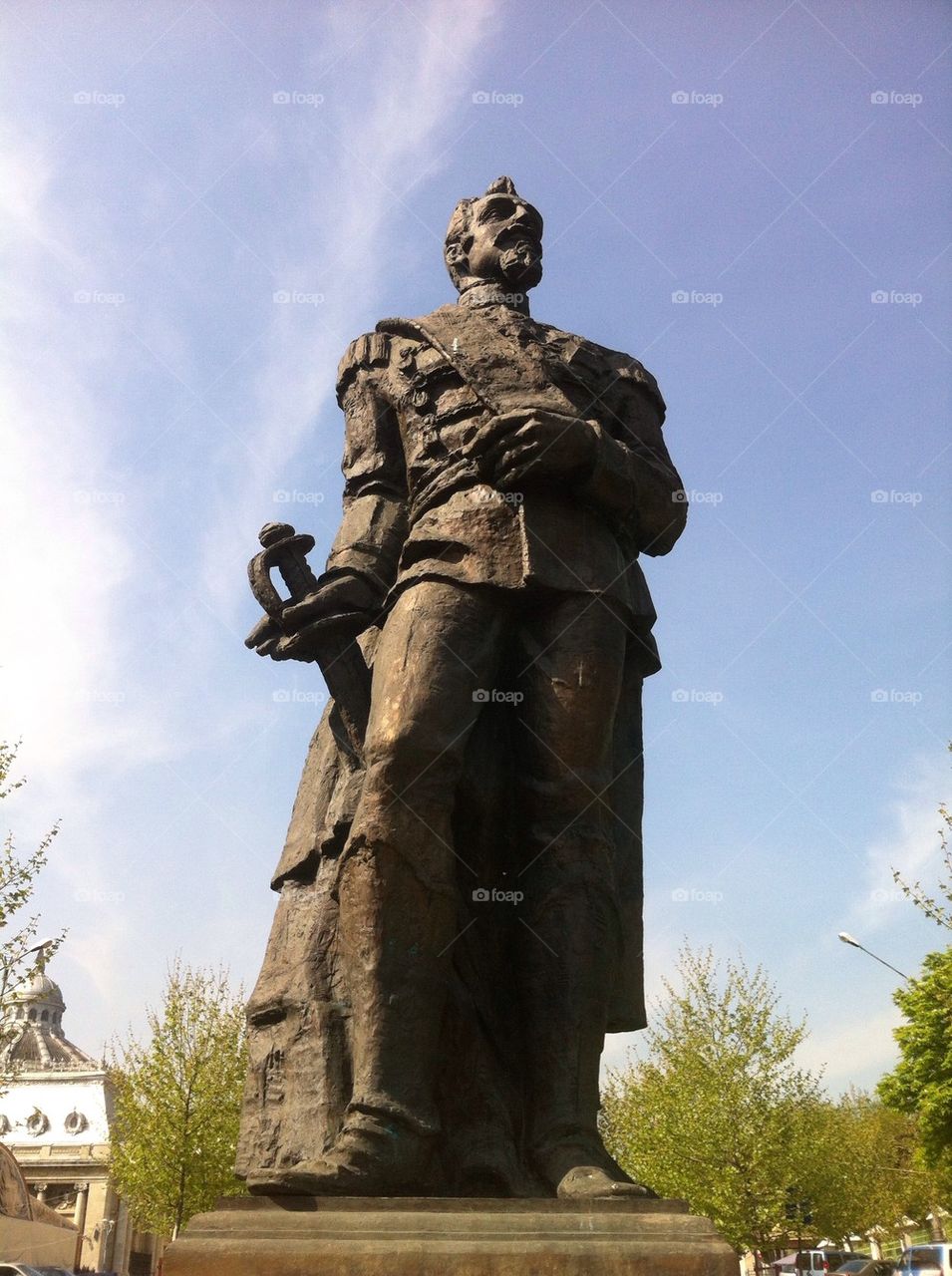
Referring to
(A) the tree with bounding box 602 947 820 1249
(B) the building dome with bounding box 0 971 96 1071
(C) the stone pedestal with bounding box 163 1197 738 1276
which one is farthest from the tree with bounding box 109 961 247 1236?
(B) the building dome with bounding box 0 971 96 1071

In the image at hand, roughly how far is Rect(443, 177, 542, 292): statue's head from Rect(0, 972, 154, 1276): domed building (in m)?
53.6

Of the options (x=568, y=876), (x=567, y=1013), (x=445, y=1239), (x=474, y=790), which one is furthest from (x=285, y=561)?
(x=445, y=1239)

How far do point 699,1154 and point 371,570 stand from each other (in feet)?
88.0

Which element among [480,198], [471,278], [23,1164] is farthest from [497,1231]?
[23,1164]

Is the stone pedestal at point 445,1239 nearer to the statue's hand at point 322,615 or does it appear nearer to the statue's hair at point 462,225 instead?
the statue's hand at point 322,615

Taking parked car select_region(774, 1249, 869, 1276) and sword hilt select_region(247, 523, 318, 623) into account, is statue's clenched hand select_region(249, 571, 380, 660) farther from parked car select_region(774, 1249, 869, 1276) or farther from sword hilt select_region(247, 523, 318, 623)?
parked car select_region(774, 1249, 869, 1276)

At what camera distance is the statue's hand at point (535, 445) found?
4.24 meters

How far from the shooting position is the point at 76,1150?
2286 inches

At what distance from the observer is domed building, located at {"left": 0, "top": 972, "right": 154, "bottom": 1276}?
2163 inches

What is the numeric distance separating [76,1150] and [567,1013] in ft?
206

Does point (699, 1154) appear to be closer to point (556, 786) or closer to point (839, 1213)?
point (839, 1213)

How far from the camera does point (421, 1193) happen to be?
3541mm

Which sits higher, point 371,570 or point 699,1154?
point 371,570

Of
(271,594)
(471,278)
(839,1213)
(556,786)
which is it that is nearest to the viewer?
(556,786)
